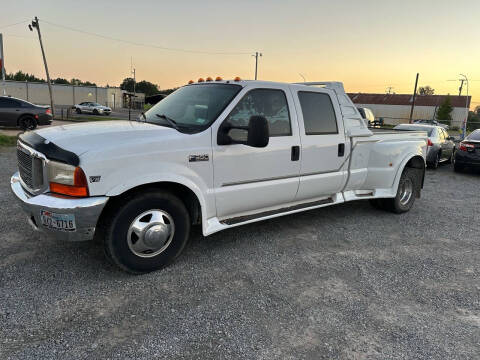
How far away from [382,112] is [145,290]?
8583cm

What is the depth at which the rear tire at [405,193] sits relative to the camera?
5.75 m

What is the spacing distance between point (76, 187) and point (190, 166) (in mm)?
1011

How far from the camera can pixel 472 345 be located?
2572 mm

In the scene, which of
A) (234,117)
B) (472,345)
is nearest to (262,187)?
(234,117)

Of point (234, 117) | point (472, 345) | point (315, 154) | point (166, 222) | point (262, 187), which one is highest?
point (234, 117)

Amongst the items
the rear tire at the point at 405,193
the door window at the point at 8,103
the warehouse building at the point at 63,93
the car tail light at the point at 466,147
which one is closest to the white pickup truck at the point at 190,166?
the rear tire at the point at 405,193

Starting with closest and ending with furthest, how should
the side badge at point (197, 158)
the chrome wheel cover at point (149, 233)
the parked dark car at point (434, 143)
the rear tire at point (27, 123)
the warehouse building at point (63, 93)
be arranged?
the chrome wheel cover at point (149, 233)
the side badge at point (197, 158)
the parked dark car at point (434, 143)
the rear tire at point (27, 123)
the warehouse building at point (63, 93)

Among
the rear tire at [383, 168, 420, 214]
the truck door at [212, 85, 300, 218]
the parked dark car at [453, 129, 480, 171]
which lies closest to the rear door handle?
the truck door at [212, 85, 300, 218]

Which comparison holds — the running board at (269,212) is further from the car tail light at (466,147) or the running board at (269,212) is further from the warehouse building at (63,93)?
the warehouse building at (63,93)

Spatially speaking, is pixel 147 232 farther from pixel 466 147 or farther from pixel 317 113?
pixel 466 147

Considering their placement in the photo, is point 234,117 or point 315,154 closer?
point 234,117

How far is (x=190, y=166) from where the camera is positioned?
3.39 meters

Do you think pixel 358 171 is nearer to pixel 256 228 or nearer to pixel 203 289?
pixel 256 228

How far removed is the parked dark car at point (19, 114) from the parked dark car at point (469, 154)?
1634 centimetres
